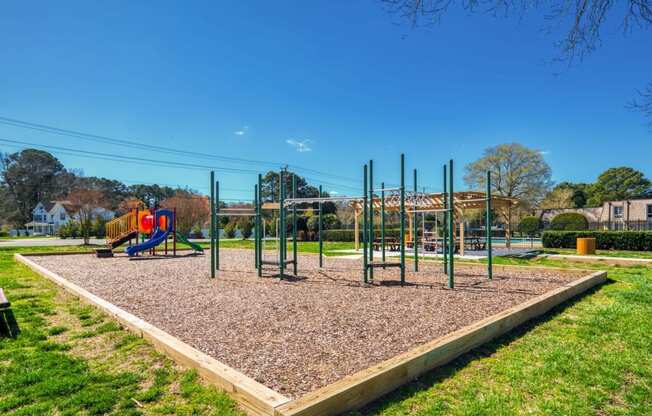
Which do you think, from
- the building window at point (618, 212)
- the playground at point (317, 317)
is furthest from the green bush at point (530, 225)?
the playground at point (317, 317)

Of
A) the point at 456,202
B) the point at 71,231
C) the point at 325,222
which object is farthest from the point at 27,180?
the point at 456,202

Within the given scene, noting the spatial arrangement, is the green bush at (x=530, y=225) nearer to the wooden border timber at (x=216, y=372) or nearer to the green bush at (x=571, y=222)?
the green bush at (x=571, y=222)

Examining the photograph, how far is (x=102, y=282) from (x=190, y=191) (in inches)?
1976

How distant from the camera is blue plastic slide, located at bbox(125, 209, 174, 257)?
15.0 metres

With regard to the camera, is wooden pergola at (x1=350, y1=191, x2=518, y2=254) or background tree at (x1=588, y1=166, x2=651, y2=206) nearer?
wooden pergola at (x1=350, y1=191, x2=518, y2=254)

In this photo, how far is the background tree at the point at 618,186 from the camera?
179 ft

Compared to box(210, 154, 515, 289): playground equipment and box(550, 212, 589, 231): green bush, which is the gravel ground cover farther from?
box(550, 212, 589, 231): green bush

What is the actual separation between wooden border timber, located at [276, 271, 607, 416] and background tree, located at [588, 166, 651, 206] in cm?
6194

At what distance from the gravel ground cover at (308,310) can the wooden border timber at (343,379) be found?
21 cm

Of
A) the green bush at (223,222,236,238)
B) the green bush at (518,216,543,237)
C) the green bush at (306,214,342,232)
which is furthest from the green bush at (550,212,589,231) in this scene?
the green bush at (223,222,236,238)

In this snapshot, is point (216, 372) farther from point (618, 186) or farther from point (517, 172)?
point (618, 186)

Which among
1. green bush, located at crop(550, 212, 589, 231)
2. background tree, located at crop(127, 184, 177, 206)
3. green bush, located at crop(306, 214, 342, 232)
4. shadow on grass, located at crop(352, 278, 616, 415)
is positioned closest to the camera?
shadow on grass, located at crop(352, 278, 616, 415)

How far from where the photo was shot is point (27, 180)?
60625 mm

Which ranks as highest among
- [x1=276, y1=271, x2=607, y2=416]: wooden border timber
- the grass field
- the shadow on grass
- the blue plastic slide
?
the blue plastic slide
